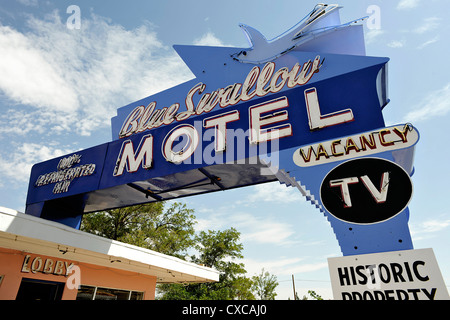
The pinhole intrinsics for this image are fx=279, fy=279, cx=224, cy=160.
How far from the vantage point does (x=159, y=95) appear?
30.9 ft

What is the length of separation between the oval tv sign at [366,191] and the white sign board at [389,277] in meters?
0.50

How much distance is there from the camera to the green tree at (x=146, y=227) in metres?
21.7

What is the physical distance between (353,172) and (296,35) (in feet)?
17.8

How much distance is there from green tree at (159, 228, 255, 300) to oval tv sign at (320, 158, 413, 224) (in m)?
25.4

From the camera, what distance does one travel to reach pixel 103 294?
9227 mm

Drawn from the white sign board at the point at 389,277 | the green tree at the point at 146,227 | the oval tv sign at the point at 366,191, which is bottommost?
the white sign board at the point at 389,277

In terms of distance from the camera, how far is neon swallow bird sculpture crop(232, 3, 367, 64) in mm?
7410

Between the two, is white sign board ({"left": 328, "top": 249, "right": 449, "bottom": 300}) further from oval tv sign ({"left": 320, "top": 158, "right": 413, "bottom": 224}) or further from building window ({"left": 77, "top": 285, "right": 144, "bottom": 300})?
building window ({"left": 77, "top": 285, "right": 144, "bottom": 300})

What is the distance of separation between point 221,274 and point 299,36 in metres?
27.3

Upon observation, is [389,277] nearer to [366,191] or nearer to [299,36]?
[366,191]

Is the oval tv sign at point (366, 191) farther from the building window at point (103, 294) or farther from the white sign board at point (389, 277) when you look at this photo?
the building window at point (103, 294)

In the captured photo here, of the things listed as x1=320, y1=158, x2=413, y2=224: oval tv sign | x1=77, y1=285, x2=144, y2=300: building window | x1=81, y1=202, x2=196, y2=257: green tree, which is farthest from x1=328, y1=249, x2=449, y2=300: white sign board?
x1=81, y1=202, x2=196, y2=257: green tree

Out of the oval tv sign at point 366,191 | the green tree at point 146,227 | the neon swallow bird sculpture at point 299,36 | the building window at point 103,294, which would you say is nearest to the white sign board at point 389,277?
the oval tv sign at point 366,191
